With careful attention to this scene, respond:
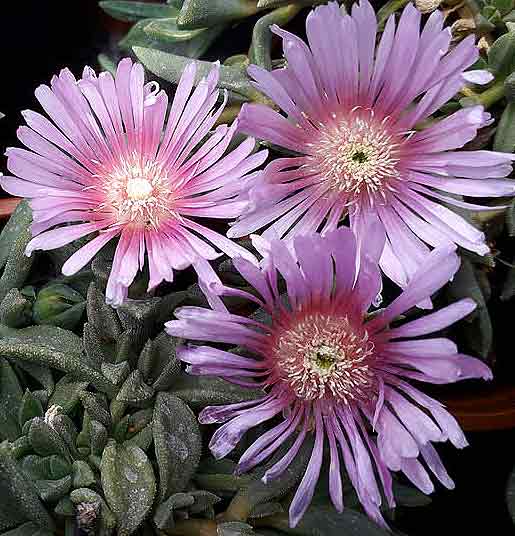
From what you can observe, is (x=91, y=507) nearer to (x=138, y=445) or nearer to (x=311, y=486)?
(x=138, y=445)

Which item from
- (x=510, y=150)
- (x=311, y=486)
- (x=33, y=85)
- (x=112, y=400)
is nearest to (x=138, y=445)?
(x=112, y=400)

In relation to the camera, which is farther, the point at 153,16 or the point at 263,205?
the point at 153,16

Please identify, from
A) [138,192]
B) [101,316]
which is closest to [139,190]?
[138,192]

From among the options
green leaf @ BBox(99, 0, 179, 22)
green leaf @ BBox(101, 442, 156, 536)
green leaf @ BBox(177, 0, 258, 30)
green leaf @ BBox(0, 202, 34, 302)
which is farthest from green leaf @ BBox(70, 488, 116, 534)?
green leaf @ BBox(99, 0, 179, 22)

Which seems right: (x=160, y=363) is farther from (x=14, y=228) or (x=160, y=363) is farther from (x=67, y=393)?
(x=14, y=228)

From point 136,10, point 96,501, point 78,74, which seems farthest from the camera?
point 78,74

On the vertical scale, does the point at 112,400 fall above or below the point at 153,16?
below
